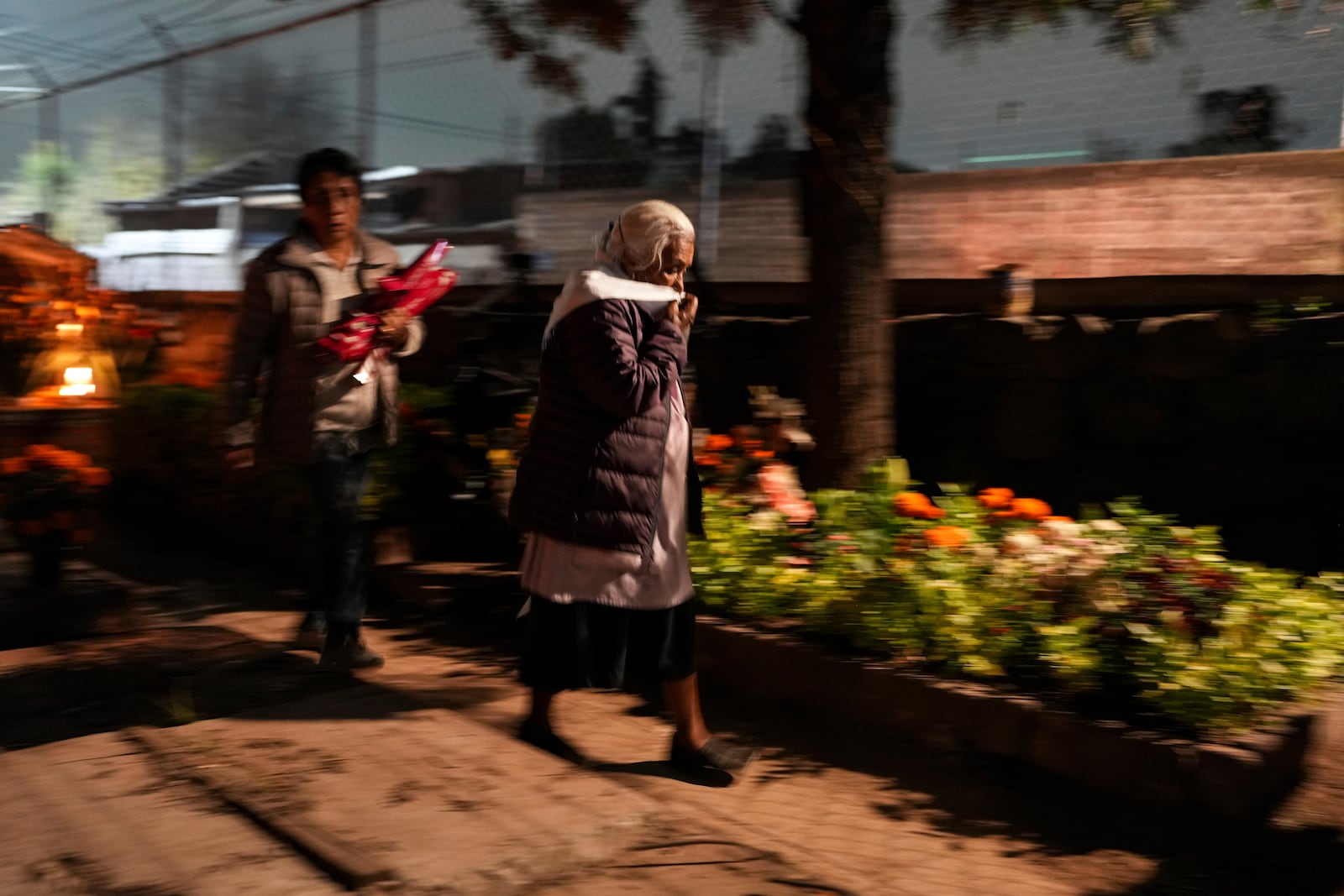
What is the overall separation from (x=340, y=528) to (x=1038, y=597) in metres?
2.41

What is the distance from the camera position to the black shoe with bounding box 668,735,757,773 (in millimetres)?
3736

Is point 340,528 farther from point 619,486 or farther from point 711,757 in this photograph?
point 711,757

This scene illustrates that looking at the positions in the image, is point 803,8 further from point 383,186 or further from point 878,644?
point 383,186

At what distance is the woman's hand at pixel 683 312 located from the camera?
371 cm

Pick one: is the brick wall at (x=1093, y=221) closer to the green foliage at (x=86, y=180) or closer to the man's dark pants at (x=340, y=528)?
the man's dark pants at (x=340, y=528)

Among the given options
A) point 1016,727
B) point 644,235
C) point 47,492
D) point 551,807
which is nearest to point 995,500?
point 1016,727

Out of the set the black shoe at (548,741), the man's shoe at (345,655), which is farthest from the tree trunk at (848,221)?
the man's shoe at (345,655)

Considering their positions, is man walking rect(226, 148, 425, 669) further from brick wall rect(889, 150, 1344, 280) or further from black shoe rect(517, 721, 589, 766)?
brick wall rect(889, 150, 1344, 280)

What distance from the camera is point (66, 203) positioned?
47.3ft

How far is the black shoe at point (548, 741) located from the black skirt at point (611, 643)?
0.20 m

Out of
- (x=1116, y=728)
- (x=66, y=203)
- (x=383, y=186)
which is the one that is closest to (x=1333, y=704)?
(x=1116, y=728)

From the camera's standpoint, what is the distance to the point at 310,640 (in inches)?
195

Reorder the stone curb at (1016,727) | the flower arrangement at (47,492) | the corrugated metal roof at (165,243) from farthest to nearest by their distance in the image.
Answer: the corrugated metal roof at (165,243)
the flower arrangement at (47,492)
the stone curb at (1016,727)

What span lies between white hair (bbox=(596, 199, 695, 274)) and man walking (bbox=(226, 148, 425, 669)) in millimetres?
1114
